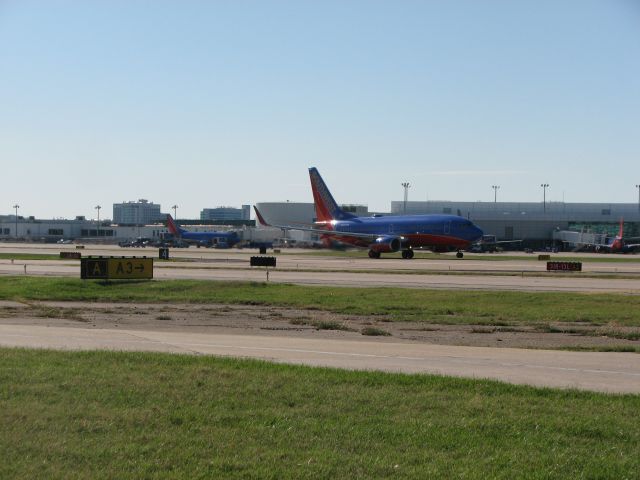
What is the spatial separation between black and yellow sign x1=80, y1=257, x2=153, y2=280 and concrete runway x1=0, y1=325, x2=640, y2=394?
22.7 metres

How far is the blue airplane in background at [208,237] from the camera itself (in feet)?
492

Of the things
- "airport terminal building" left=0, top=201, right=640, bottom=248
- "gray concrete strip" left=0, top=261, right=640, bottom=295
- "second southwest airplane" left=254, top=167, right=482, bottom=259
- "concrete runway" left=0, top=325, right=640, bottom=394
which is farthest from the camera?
"airport terminal building" left=0, top=201, right=640, bottom=248

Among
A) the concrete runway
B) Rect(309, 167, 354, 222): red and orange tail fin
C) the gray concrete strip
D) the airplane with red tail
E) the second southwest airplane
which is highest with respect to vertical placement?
Rect(309, 167, 354, 222): red and orange tail fin

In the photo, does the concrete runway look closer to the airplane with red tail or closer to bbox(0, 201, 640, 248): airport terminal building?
the airplane with red tail

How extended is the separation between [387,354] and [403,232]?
67.8 metres

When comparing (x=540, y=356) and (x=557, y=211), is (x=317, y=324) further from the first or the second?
(x=557, y=211)

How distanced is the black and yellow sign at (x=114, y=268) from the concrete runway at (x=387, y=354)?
22.7m

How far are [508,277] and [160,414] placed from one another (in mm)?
48147

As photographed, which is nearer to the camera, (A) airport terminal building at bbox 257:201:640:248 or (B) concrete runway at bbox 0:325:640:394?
(B) concrete runway at bbox 0:325:640:394

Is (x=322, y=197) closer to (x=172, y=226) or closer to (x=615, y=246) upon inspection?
(x=615, y=246)

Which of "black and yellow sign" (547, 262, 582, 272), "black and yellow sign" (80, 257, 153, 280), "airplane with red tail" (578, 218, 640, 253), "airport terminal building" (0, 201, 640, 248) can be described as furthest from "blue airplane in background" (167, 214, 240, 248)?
"black and yellow sign" (80, 257, 153, 280)

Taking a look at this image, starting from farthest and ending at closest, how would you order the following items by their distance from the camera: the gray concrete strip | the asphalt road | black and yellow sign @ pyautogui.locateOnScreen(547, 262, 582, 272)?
black and yellow sign @ pyautogui.locateOnScreen(547, 262, 582, 272), the asphalt road, the gray concrete strip

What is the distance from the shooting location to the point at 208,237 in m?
152

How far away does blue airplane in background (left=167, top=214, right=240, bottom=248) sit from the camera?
150 metres
